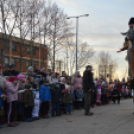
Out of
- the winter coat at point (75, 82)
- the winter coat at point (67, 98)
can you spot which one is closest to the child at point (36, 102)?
the winter coat at point (67, 98)

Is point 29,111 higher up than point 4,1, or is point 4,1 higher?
point 4,1

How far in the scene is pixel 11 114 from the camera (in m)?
8.19

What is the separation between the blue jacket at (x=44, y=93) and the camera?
10070mm

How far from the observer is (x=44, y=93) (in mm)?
10141

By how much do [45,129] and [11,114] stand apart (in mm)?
1540

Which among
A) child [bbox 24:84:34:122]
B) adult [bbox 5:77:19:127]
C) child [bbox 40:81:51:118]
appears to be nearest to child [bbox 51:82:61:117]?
child [bbox 40:81:51:118]

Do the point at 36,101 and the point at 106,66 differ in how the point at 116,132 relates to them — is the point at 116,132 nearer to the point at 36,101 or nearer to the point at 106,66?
the point at 36,101

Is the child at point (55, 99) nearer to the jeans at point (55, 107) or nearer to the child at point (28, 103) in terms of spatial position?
the jeans at point (55, 107)

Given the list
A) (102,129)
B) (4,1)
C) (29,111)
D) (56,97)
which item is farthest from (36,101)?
(4,1)

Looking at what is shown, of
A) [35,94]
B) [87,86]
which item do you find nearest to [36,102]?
[35,94]

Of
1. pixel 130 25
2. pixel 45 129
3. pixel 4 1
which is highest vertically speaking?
pixel 4 1

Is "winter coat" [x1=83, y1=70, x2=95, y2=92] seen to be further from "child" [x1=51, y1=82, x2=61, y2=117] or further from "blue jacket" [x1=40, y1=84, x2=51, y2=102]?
"blue jacket" [x1=40, y1=84, x2=51, y2=102]

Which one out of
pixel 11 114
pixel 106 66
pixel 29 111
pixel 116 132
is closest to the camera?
pixel 116 132

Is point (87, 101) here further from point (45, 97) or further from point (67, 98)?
point (45, 97)
